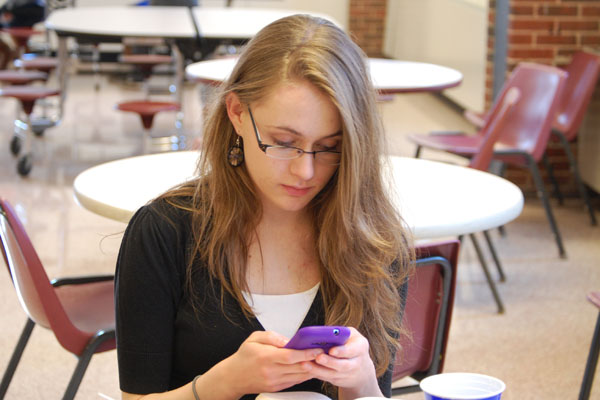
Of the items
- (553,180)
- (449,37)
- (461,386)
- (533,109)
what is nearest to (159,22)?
(533,109)

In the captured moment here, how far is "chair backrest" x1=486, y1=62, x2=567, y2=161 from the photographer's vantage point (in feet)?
13.2

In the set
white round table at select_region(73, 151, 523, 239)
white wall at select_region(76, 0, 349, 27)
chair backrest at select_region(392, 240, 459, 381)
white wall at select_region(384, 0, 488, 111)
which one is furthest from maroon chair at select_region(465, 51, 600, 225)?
white wall at select_region(76, 0, 349, 27)

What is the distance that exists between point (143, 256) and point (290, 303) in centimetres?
25

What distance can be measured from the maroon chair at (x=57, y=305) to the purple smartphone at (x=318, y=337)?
980 mm

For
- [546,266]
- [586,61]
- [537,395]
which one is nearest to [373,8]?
[586,61]

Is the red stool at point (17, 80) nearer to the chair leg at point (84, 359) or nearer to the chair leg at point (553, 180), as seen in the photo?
the chair leg at point (553, 180)

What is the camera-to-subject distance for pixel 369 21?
1052 cm

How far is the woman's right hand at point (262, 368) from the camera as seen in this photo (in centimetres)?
108

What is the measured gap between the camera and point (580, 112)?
4.44 metres

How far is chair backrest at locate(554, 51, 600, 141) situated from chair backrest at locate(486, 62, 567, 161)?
0.27 metres

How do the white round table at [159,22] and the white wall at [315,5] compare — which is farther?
the white wall at [315,5]

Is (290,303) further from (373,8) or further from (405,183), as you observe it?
(373,8)

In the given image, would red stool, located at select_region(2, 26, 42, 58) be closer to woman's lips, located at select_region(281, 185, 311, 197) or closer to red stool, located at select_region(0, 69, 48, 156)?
red stool, located at select_region(0, 69, 48, 156)

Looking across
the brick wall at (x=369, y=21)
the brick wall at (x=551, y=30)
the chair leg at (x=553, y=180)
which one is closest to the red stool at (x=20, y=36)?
the brick wall at (x=369, y=21)
